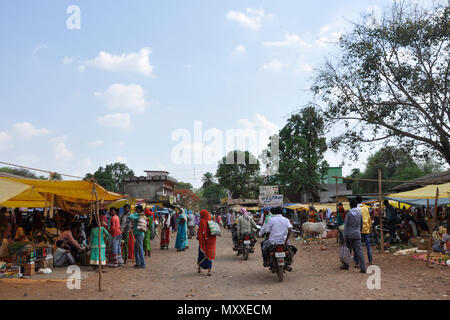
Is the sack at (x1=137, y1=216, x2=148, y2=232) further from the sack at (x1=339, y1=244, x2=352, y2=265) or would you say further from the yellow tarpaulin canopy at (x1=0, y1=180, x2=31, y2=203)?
the sack at (x1=339, y1=244, x2=352, y2=265)

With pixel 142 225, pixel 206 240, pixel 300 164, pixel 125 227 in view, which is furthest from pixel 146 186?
pixel 206 240

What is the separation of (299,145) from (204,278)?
3483cm

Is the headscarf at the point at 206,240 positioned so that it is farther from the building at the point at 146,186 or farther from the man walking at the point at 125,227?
the building at the point at 146,186

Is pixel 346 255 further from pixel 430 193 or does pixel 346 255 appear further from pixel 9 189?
pixel 9 189

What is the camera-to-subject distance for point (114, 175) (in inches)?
2835

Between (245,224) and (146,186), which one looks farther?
(146,186)

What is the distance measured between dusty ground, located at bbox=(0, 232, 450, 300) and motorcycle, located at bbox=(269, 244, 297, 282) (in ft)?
0.92

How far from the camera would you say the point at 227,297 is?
6.68m

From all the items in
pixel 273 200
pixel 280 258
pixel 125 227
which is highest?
pixel 273 200

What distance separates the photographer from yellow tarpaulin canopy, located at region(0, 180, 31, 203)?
21.9 ft

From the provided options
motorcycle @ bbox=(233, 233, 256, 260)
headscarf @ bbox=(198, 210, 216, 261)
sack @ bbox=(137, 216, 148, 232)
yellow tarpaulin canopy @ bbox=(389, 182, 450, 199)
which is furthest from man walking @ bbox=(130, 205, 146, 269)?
yellow tarpaulin canopy @ bbox=(389, 182, 450, 199)

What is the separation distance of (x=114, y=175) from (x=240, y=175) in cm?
2809

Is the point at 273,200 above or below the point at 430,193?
below

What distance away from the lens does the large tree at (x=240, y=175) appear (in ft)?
192
